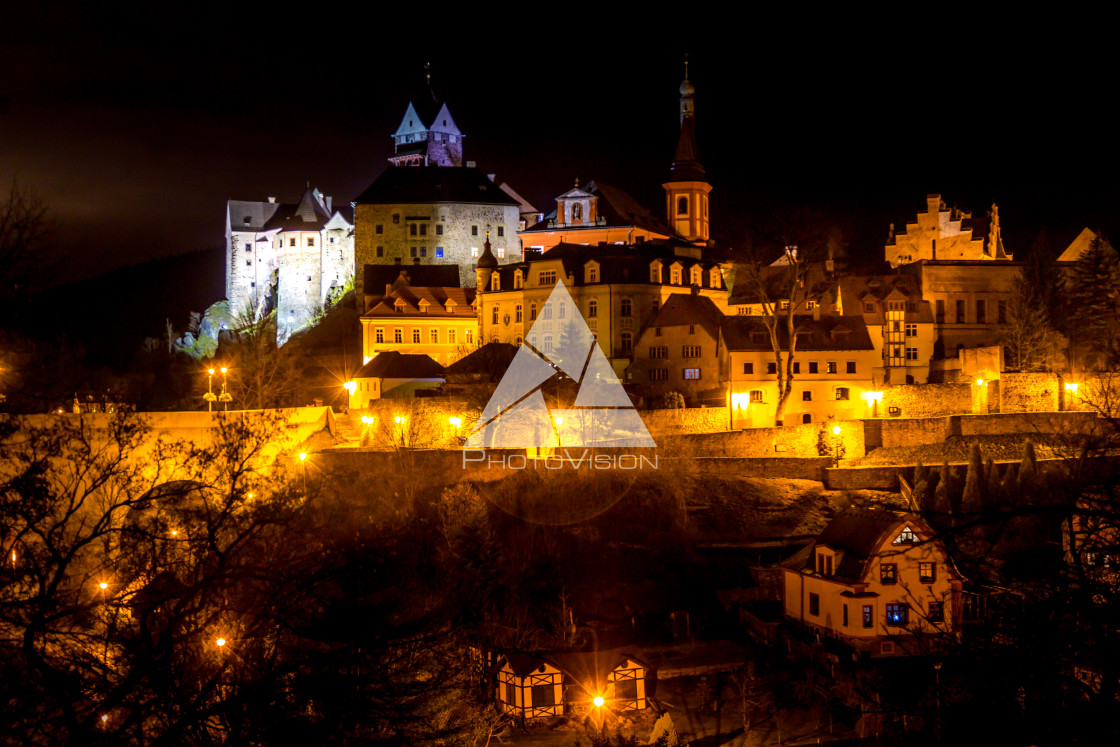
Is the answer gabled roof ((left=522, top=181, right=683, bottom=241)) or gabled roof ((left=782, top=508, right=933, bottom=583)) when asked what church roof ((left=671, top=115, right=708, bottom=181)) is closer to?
gabled roof ((left=522, top=181, right=683, bottom=241))

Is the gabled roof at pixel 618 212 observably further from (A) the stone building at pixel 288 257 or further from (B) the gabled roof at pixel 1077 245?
(B) the gabled roof at pixel 1077 245

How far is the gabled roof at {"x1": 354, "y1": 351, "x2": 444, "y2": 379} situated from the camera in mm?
51562

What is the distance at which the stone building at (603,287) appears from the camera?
179ft

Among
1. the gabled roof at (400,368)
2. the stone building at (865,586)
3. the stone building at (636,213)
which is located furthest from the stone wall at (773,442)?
the stone building at (636,213)

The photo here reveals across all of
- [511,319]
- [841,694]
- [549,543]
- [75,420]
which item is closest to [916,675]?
[841,694]

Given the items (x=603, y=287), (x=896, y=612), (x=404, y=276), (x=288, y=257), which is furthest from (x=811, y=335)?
(x=288, y=257)

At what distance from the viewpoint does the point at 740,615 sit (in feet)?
107

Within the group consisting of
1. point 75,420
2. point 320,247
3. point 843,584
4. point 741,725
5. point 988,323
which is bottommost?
point 741,725

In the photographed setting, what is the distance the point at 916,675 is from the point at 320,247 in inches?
2588

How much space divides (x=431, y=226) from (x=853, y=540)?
49710 mm

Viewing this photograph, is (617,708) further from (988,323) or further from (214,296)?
(214,296)

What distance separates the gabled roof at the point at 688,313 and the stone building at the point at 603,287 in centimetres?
175

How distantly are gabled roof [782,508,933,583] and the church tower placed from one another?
4146cm

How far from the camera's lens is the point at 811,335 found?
47938 millimetres
